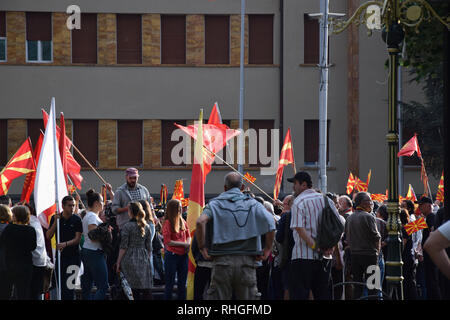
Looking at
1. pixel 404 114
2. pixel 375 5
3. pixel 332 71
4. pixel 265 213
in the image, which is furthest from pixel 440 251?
pixel 332 71

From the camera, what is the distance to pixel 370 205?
38.9ft

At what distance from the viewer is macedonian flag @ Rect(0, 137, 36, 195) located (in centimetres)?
1680

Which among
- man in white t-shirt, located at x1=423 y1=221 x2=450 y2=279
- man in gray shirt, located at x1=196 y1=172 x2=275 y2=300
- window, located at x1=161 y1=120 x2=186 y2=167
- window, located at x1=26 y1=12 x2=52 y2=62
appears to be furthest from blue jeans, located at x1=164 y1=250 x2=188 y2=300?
window, located at x1=26 y1=12 x2=52 y2=62

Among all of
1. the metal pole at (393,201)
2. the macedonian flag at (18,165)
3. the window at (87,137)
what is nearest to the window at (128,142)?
the window at (87,137)

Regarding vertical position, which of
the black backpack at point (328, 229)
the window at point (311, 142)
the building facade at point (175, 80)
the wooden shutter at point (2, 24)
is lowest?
the black backpack at point (328, 229)

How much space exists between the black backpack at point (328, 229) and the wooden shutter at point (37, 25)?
2362 cm

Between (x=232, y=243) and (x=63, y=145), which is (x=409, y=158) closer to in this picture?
(x=63, y=145)

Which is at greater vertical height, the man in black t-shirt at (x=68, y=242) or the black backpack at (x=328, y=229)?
the black backpack at (x=328, y=229)

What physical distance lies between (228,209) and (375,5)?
3.49m

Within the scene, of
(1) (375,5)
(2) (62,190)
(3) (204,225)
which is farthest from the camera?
(2) (62,190)

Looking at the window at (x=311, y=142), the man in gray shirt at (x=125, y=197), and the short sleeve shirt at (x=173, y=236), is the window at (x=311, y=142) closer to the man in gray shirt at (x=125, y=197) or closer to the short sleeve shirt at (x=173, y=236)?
the man in gray shirt at (x=125, y=197)

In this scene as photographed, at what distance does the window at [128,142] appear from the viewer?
31.8 m

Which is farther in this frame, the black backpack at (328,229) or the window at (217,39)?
the window at (217,39)
